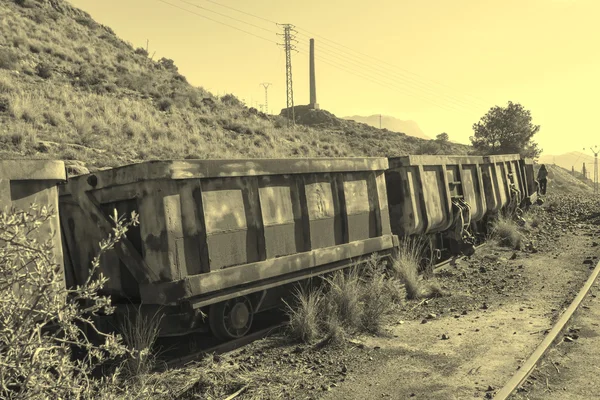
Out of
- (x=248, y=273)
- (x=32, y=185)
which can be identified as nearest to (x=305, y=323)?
(x=248, y=273)

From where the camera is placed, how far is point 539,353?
5.11 metres

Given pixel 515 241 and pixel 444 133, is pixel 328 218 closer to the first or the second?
pixel 515 241

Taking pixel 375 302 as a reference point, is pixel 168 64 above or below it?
above

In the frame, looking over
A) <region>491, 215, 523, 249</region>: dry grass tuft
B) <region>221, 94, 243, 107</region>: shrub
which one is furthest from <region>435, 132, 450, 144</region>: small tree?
<region>491, 215, 523, 249</region>: dry grass tuft

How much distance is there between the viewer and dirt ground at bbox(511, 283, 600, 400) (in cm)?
436

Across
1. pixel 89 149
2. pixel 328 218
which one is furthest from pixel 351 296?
pixel 89 149

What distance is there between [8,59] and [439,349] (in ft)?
82.1

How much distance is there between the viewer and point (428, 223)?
9.52 meters

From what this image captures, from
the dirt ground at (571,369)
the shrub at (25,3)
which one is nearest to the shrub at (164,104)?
the shrub at (25,3)

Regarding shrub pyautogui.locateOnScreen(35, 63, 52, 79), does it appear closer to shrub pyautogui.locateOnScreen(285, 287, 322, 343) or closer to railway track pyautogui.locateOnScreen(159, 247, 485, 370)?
railway track pyautogui.locateOnScreen(159, 247, 485, 370)

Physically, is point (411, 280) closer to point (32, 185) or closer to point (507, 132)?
point (32, 185)

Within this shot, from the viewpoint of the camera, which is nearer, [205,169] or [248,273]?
[205,169]

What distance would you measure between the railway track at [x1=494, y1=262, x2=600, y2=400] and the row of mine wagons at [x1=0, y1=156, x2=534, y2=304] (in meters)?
2.77

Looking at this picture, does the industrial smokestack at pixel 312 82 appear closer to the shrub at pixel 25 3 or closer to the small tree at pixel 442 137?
the small tree at pixel 442 137
